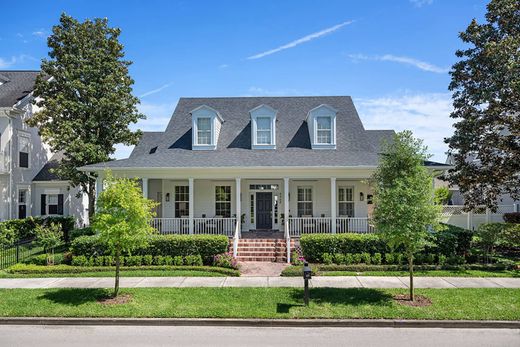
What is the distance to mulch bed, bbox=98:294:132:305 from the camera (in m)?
10.1

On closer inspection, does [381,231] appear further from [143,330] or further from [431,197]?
[143,330]

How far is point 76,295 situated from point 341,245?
10.1 meters

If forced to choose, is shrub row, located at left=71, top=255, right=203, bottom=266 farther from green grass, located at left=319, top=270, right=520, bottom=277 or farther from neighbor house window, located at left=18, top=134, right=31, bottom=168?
neighbor house window, located at left=18, top=134, right=31, bottom=168

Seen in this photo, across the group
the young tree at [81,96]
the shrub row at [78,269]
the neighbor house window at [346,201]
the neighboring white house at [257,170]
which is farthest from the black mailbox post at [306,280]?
the young tree at [81,96]

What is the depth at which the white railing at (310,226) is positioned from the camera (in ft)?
59.0

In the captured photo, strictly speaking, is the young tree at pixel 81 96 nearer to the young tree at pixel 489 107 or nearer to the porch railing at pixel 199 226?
the porch railing at pixel 199 226

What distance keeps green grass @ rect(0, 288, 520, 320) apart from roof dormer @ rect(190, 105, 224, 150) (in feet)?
32.7

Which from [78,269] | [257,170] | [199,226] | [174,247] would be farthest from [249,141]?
[78,269]

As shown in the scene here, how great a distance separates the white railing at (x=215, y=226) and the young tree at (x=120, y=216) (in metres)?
7.71

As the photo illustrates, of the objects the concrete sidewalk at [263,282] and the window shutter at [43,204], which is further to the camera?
the window shutter at [43,204]

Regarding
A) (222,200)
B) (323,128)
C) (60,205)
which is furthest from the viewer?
(60,205)

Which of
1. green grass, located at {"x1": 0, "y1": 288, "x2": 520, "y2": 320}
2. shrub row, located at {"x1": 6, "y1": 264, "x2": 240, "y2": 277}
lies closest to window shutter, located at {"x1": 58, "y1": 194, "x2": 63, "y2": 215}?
shrub row, located at {"x1": 6, "y1": 264, "x2": 240, "y2": 277}

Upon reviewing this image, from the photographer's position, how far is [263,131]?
19859mm

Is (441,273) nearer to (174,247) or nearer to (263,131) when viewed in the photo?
(174,247)
